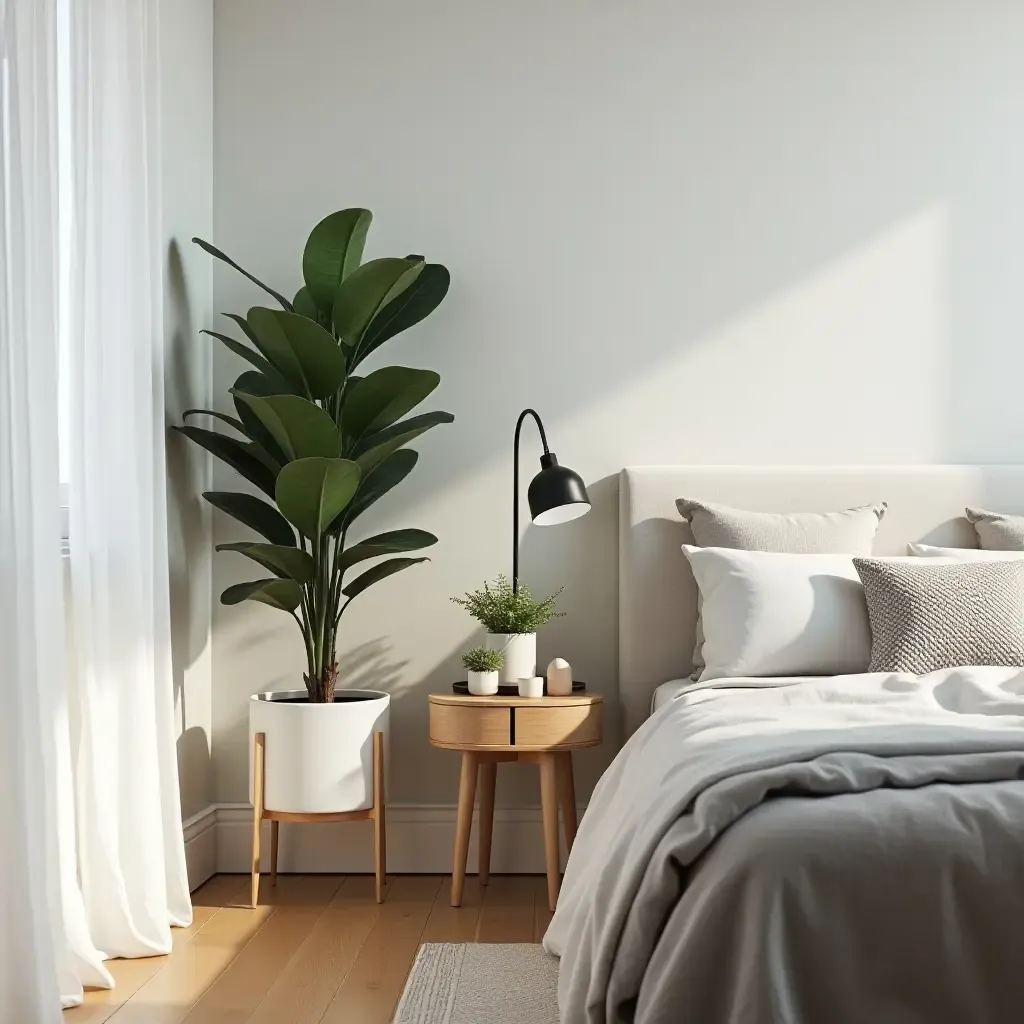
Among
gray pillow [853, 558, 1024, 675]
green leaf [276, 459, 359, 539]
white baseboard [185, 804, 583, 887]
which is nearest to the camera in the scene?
gray pillow [853, 558, 1024, 675]

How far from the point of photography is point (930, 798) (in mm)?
1688

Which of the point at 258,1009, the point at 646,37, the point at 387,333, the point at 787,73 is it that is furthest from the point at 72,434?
the point at 787,73

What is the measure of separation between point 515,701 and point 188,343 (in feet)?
4.73

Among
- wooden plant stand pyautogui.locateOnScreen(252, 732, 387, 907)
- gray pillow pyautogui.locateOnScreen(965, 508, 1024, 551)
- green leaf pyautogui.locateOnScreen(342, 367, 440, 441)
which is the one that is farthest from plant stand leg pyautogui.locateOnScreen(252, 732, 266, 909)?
gray pillow pyautogui.locateOnScreen(965, 508, 1024, 551)

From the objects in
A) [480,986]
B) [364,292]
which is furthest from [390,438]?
[480,986]

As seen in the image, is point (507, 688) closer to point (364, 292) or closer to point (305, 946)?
point (305, 946)

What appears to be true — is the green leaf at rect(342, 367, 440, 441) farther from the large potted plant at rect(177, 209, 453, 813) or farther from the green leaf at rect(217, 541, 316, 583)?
the green leaf at rect(217, 541, 316, 583)

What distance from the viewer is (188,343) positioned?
11.6ft

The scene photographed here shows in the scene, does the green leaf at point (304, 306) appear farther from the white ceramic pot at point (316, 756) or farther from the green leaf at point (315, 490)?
the white ceramic pot at point (316, 756)

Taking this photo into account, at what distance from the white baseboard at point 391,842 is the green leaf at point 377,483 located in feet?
3.11

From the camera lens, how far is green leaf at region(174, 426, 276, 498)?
3.29 metres

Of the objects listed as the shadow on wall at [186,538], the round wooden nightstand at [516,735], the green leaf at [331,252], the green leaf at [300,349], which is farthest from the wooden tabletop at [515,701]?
the green leaf at [331,252]

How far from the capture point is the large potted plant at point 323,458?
316cm

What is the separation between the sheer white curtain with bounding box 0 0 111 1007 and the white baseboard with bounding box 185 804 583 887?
43.7 inches
